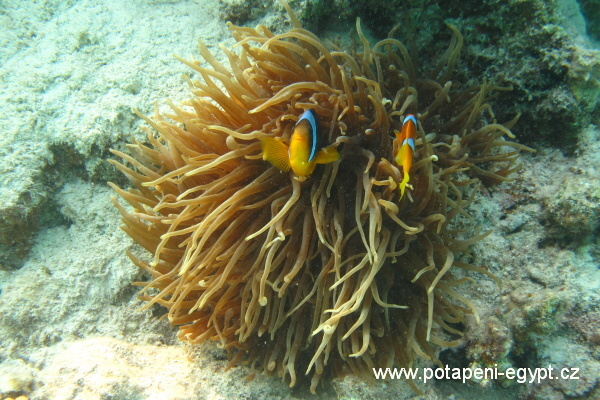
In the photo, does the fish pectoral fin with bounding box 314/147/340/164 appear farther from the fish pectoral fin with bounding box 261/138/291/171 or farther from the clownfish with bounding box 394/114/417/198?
the clownfish with bounding box 394/114/417/198

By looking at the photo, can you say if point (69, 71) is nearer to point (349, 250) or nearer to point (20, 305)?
point (20, 305)

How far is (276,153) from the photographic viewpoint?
1.95 meters

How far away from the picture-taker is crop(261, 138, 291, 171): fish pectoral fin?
1951mm

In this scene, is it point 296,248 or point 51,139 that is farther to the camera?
point 51,139

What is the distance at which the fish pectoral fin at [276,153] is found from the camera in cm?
195

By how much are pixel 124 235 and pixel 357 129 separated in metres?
2.01

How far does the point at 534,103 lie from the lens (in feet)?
8.14

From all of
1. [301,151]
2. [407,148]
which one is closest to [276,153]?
[301,151]

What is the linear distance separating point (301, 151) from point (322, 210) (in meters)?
0.39

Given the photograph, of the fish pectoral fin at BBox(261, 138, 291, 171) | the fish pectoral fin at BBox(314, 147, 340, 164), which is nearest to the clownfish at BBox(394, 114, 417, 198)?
the fish pectoral fin at BBox(314, 147, 340, 164)

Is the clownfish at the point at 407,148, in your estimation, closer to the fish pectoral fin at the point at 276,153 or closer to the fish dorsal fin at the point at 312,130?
the fish dorsal fin at the point at 312,130

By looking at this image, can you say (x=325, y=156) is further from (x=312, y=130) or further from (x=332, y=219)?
(x=332, y=219)

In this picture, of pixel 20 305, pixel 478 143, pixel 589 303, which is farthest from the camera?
pixel 20 305

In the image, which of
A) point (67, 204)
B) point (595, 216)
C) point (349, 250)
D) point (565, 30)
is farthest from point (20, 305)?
→ point (565, 30)
